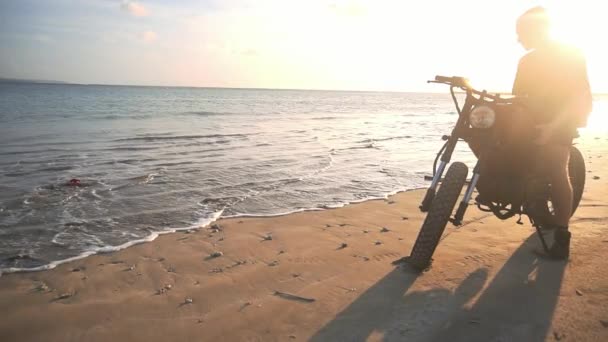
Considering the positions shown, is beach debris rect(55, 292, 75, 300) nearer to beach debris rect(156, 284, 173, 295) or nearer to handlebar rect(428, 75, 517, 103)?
beach debris rect(156, 284, 173, 295)

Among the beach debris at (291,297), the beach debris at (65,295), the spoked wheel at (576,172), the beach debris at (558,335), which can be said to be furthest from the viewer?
the spoked wheel at (576,172)

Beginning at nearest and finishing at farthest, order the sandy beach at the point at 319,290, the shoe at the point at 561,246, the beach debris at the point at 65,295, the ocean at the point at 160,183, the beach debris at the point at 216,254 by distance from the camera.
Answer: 1. the sandy beach at the point at 319,290
2. the beach debris at the point at 65,295
3. the shoe at the point at 561,246
4. the beach debris at the point at 216,254
5. the ocean at the point at 160,183

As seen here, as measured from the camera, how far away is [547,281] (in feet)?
10.6

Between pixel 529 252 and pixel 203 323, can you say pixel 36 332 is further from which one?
pixel 529 252

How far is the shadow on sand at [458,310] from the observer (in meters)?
2.50

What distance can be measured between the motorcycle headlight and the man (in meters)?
0.47

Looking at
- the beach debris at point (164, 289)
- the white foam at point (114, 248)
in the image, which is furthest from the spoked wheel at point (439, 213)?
the white foam at point (114, 248)

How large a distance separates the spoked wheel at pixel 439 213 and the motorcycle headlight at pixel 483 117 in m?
0.37

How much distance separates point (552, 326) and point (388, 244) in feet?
6.15

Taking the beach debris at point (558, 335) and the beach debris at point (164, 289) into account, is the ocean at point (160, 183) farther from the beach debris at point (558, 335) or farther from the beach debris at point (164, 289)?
the beach debris at point (558, 335)

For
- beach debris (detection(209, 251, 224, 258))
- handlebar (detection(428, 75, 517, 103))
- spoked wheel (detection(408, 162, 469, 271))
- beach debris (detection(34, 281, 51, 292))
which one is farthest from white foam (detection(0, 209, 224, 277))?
handlebar (detection(428, 75, 517, 103))

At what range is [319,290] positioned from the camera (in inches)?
126

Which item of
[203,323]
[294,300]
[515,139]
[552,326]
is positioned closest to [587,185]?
[515,139]

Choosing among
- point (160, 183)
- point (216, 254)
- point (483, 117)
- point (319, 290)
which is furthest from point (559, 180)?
point (160, 183)
